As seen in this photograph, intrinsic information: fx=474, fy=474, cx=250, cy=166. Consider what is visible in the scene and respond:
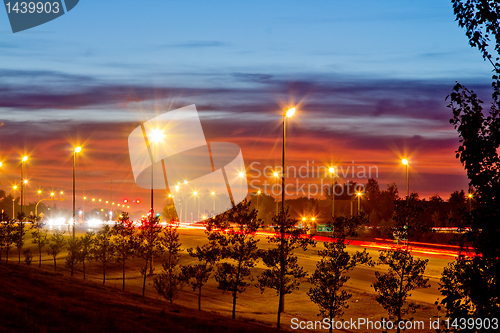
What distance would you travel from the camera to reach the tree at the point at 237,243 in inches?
912

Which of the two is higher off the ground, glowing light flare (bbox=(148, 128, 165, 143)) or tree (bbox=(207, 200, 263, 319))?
glowing light flare (bbox=(148, 128, 165, 143))

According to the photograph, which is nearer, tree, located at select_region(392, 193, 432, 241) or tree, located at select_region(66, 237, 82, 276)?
tree, located at select_region(392, 193, 432, 241)

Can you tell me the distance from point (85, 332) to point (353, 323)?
1457cm

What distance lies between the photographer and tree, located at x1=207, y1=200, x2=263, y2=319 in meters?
23.2

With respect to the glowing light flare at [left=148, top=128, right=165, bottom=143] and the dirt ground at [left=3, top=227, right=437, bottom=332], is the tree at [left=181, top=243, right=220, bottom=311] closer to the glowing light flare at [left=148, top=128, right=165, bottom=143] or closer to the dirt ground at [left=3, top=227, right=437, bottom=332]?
the dirt ground at [left=3, top=227, right=437, bottom=332]

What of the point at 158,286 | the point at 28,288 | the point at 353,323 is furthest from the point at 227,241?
the point at 28,288

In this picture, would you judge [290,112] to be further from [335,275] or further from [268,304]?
[268,304]

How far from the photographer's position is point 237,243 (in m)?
24.2

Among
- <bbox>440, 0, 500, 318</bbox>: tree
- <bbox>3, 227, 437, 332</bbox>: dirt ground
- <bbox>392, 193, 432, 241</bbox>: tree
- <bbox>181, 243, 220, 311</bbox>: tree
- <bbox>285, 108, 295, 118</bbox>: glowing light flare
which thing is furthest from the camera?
<bbox>3, 227, 437, 332</bbox>: dirt ground

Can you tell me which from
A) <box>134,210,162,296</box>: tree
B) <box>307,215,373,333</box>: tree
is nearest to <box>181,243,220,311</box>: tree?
<box>134,210,162,296</box>: tree

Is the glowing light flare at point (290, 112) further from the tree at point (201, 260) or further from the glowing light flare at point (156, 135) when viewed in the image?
the glowing light flare at point (156, 135)

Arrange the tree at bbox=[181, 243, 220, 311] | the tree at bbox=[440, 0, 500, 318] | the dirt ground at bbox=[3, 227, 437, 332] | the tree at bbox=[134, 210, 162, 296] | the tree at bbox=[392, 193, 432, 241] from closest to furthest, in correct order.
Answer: the tree at bbox=[440, 0, 500, 318]
the tree at bbox=[392, 193, 432, 241]
the tree at bbox=[181, 243, 220, 311]
the dirt ground at bbox=[3, 227, 437, 332]
the tree at bbox=[134, 210, 162, 296]

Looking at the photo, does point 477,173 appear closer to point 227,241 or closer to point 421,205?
point 421,205

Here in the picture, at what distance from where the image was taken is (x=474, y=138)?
11.2m
